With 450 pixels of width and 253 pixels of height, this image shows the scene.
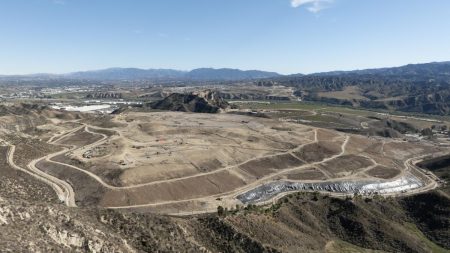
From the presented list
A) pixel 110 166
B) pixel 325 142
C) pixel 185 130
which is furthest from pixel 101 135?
pixel 325 142

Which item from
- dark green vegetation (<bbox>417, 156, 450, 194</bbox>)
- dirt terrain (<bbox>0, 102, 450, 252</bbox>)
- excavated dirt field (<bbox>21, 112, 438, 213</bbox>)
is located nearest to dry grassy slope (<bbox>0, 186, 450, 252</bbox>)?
dirt terrain (<bbox>0, 102, 450, 252</bbox>)

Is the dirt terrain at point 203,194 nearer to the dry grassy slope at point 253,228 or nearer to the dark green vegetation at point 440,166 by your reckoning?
the dry grassy slope at point 253,228

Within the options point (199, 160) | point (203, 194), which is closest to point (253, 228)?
point (203, 194)

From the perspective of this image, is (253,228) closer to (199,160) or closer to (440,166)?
(199,160)

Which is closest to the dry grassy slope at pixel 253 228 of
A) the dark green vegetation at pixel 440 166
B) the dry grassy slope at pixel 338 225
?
the dry grassy slope at pixel 338 225

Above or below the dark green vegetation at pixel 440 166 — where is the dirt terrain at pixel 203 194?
above

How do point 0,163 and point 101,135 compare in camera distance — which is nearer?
point 0,163

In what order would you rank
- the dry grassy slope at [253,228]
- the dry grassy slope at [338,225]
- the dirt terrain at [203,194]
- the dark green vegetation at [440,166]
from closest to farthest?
the dry grassy slope at [253,228] → the dirt terrain at [203,194] → the dry grassy slope at [338,225] → the dark green vegetation at [440,166]

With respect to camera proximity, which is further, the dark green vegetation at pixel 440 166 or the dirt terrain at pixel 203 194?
the dark green vegetation at pixel 440 166

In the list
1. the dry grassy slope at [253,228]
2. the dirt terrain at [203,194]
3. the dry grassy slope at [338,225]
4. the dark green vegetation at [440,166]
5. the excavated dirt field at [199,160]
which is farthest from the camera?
the dark green vegetation at [440,166]

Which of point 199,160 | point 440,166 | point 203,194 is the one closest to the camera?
point 203,194

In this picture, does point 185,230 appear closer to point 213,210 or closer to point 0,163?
point 213,210
